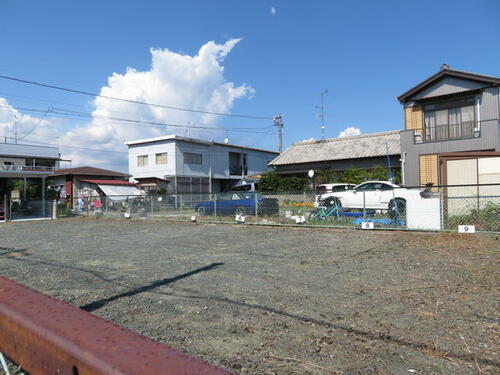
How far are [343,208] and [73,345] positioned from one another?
13524 millimetres

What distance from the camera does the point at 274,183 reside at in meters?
29.0

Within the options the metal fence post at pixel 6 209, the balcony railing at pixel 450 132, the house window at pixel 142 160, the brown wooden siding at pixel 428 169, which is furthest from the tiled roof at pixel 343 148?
the metal fence post at pixel 6 209

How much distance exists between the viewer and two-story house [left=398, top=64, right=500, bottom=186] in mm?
16609

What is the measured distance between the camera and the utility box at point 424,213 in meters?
10.2

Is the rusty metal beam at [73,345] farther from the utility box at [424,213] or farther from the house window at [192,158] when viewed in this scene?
the house window at [192,158]

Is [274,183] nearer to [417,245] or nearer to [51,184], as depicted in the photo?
[417,245]

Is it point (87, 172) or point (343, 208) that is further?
point (87, 172)

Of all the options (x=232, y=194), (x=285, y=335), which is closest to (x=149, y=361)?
(x=285, y=335)

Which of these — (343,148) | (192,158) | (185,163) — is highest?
→ (192,158)

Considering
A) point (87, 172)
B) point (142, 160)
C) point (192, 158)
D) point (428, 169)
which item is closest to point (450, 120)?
point (428, 169)

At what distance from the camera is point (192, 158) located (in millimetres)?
37250

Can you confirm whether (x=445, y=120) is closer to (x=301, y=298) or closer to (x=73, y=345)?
(x=301, y=298)

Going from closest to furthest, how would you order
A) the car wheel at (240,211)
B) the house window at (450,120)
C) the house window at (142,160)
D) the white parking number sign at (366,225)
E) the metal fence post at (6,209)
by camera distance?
1. the white parking number sign at (366,225)
2. the car wheel at (240,211)
3. the house window at (450,120)
4. the metal fence post at (6,209)
5. the house window at (142,160)

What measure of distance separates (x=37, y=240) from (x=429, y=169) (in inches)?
699
